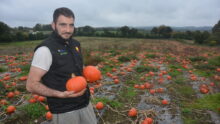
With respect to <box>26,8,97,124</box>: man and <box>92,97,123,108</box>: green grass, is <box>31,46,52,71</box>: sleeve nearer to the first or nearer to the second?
<box>26,8,97,124</box>: man

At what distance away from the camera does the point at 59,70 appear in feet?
7.39

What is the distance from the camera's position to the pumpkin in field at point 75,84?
220cm

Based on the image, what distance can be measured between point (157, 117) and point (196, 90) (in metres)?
2.51

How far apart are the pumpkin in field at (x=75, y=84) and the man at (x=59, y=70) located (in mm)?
63

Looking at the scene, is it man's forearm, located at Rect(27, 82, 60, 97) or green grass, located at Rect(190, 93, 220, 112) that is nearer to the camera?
man's forearm, located at Rect(27, 82, 60, 97)

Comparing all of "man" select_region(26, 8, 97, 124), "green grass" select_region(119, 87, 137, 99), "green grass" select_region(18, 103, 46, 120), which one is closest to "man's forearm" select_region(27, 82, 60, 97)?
"man" select_region(26, 8, 97, 124)

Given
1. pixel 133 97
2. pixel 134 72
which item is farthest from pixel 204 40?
pixel 133 97

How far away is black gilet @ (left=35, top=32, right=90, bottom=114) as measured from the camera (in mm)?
2197

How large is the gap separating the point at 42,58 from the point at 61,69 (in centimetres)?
32

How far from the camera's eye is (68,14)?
2.32 meters

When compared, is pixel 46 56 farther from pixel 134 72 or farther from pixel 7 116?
pixel 134 72

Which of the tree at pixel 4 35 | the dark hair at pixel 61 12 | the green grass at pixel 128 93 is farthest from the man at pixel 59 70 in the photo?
the tree at pixel 4 35

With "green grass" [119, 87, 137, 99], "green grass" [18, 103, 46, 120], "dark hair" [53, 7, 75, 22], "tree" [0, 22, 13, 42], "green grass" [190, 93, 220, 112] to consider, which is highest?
"dark hair" [53, 7, 75, 22]

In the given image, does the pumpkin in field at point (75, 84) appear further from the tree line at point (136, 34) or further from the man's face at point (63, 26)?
the tree line at point (136, 34)
